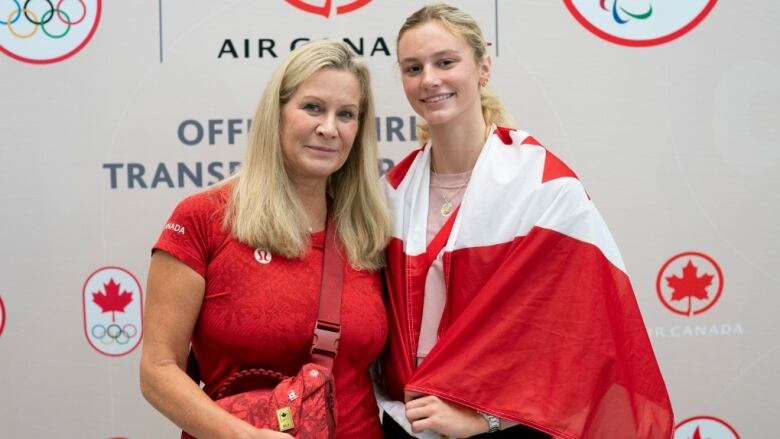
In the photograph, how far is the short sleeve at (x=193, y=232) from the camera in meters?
1.53

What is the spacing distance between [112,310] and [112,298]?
4 cm

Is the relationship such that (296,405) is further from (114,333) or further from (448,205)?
(114,333)

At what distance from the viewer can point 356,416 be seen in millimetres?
1672

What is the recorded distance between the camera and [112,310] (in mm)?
2318

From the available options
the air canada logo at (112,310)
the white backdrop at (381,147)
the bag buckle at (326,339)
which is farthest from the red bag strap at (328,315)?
the air canada logo at (112,310)

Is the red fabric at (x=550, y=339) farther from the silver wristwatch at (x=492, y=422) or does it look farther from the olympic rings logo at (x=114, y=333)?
the olympic rings logo at (x=114, y=333)

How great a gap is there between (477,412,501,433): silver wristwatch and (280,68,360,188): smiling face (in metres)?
0.66

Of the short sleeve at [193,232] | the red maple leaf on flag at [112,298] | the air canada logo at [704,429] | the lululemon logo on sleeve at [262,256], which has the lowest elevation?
the air canada logo at [704,429]

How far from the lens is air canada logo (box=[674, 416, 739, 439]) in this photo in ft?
7.84

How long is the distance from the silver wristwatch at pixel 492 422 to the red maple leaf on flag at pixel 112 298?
126 cm

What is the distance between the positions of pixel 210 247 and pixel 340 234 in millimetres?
318

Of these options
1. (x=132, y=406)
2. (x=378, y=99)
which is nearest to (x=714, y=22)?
(x=378, y=99)

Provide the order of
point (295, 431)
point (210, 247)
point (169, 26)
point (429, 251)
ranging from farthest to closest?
1. point (169, 26)
2. point (429, 251)
3. point (210, 247)
4. point (295, 431)

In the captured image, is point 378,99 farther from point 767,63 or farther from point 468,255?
point 767,63
